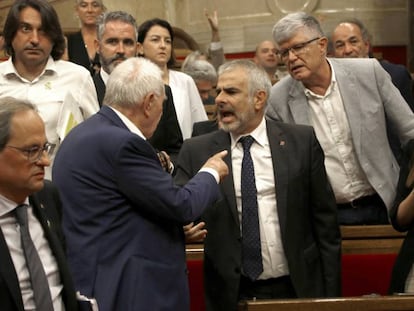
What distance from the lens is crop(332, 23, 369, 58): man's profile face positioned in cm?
536

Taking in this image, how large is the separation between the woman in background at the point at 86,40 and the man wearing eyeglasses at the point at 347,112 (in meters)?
1.33

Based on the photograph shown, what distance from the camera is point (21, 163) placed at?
2598 mm

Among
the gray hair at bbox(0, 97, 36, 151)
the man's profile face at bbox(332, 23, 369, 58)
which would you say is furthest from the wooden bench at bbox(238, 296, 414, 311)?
the man's profile face at bbox(332, 23, 369, 58)

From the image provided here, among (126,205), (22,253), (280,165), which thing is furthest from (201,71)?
(22,253)

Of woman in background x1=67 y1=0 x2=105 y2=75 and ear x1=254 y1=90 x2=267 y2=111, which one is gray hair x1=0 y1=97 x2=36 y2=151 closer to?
ear x1=254 y1=90 x2=267 y2=111

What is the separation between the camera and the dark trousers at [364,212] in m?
4.18

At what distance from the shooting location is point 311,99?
417cm

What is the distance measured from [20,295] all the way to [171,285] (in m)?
0.82

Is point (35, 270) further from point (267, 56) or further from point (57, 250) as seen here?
point (267, 56)

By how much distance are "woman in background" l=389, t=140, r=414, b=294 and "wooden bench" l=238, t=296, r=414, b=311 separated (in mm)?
569

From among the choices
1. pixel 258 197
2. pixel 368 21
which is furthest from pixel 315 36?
pixel 368 21

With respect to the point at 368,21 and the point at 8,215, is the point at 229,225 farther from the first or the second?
the point at 368,21

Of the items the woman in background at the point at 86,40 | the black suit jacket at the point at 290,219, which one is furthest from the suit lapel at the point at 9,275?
the woman in background at the point at 86,40

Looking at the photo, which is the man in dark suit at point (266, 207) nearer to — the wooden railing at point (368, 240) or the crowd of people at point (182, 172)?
the crowd of people at point (182, 172)
